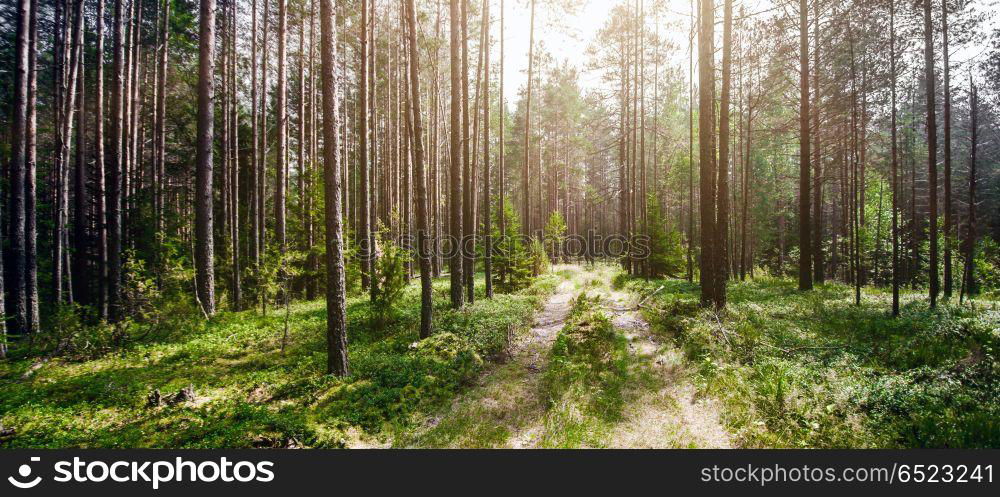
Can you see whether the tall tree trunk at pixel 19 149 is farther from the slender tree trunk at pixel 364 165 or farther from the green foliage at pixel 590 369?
the green foliage at pixel 590 369

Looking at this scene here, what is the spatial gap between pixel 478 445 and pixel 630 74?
23498 millimetres

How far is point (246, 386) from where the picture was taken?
6523 mm

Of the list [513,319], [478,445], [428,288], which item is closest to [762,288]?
[513,319]

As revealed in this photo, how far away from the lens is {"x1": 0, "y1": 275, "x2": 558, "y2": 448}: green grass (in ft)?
15.6

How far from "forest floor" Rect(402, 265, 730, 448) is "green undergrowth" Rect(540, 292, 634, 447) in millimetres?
18

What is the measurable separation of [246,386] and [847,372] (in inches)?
419

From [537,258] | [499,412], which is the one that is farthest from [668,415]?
[537,258]

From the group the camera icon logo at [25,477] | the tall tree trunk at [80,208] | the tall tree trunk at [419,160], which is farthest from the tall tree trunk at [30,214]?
the tall tree trunk at [419,160]

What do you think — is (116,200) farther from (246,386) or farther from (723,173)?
(723,173)

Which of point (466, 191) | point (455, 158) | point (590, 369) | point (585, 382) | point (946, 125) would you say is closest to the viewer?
point (585, 382)

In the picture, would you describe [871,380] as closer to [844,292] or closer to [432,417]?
[432,417]

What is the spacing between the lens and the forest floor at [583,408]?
4.92 meters

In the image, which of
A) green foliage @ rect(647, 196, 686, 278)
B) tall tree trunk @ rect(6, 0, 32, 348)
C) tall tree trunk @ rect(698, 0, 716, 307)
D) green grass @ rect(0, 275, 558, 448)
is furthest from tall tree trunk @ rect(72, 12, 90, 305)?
green foliage @ rect(647, 196, 686, 278)

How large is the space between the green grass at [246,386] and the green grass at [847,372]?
4.73m
